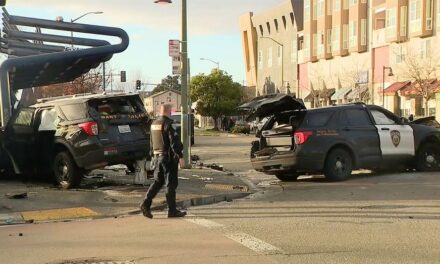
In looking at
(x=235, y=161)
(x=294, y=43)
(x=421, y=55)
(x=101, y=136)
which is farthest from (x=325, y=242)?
(x=294, y=43)

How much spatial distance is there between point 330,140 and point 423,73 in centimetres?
3068

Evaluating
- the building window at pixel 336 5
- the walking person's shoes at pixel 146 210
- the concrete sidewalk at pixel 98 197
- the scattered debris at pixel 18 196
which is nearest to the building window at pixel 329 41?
the building window at pixel 336 5

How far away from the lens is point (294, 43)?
6638 cm

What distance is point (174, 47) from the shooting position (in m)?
16.3

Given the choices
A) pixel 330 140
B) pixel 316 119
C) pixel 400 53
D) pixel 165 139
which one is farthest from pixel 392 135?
pixel 400 53

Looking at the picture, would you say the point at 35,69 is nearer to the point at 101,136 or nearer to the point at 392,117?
the point at 101,136

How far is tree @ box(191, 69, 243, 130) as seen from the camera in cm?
5912

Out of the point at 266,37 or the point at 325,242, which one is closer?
the point at 325,242

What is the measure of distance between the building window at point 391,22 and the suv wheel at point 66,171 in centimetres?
3773

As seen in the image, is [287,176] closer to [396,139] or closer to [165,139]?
[396,139]

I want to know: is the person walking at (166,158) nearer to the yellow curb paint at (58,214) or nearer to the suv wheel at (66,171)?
the yellow curb paint at (58,214)

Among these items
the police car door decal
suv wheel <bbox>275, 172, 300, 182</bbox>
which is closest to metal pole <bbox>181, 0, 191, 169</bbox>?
suv wheel <bbox>275, 172, 300, 182</bbox>

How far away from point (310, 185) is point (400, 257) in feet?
21.4

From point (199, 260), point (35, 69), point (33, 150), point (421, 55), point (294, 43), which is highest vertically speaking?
point (294, 43)
